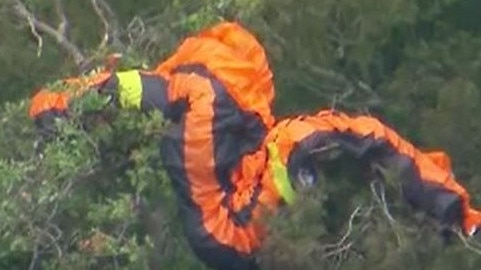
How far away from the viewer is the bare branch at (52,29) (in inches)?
330

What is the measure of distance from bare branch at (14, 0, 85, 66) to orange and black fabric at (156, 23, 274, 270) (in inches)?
34.6

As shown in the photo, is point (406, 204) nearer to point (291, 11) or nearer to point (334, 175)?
point (334, 175)

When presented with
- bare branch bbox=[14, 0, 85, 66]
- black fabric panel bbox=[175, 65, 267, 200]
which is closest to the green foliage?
bare branch bbox=[14, 0, 85, 66]

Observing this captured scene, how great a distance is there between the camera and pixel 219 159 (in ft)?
24.4

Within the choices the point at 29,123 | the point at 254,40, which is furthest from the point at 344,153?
the point at 29,123

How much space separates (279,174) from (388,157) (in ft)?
1.33

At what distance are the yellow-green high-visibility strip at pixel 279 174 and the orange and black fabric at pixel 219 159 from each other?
43 millimetres

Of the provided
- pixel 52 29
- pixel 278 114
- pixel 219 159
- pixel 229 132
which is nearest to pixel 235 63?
pixel 229 132

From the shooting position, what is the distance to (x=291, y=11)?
8125 millimetres

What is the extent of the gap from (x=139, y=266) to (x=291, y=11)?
1.34m

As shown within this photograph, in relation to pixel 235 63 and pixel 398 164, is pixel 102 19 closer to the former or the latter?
pixel 235 63

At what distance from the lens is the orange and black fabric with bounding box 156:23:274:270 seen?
7426 mm

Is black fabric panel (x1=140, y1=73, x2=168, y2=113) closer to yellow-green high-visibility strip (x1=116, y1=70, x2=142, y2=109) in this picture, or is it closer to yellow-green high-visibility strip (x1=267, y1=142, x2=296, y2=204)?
yellow-green high-visibility strip (x1=116, y1=70, x2=142, y2=109)

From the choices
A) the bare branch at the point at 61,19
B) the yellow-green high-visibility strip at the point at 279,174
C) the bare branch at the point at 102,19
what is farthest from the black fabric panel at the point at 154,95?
the bare branch at the point at 61,19
